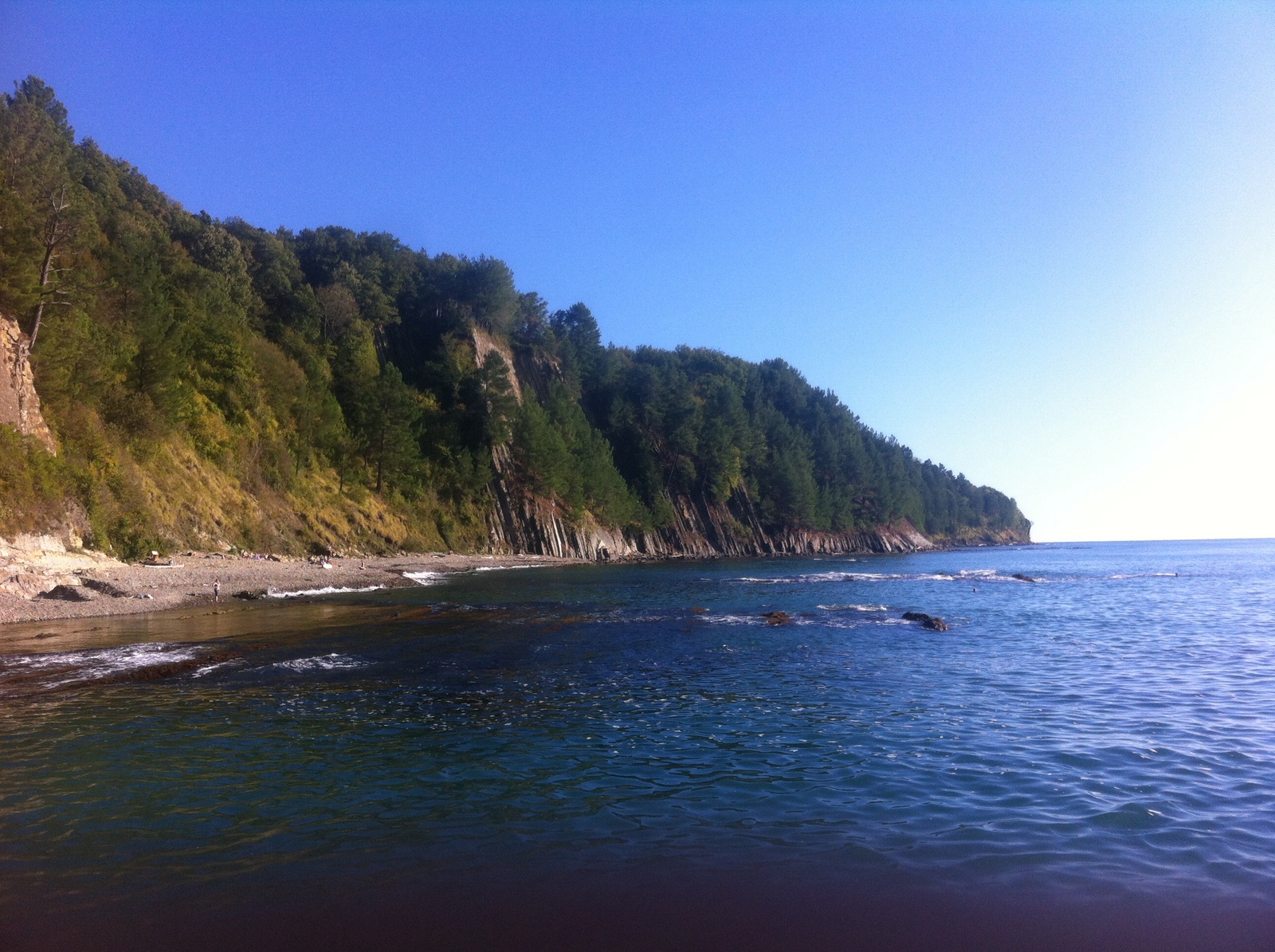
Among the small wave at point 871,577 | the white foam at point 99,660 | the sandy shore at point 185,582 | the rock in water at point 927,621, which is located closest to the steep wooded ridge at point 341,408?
the sandy shore at point 185,582

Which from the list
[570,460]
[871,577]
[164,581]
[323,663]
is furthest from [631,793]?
[570,460]

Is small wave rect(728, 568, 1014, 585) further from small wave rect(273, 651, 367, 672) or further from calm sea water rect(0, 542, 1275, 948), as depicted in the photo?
small wave rect(273, 651, 367, 672)

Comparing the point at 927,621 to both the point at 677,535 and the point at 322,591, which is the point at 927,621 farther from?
the point at 677,535

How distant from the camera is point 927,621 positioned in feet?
90.3

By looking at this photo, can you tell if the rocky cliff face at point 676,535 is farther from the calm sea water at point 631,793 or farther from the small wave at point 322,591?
the calm sea water at point 631,793

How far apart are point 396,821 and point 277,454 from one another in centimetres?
5118

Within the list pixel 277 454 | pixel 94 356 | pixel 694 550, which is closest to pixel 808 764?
pixel 94 356

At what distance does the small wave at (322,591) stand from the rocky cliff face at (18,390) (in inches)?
456

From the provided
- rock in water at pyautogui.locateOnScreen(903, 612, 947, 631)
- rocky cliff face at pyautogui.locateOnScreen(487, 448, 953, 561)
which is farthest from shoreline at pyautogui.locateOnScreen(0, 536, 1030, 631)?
rocky cliff face at pyautogui.locateOnScreen(487, 448, 953, 561)

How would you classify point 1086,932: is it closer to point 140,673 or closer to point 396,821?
point 396,821

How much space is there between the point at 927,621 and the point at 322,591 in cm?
2718

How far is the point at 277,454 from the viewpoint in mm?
53219

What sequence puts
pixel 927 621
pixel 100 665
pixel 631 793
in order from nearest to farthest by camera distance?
pixel 631 793 < pixel 100 665 < pixel 927 621

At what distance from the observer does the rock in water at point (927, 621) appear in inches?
1038
